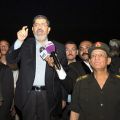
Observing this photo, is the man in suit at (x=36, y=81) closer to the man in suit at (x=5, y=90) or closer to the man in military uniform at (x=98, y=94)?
the man in suit at (x=5, y=90)

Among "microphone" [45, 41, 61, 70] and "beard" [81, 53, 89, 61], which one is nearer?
"microphone" [45, 41, 61, 70]

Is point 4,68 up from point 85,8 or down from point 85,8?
down

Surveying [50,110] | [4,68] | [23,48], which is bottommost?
[50,110]

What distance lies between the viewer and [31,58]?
3250mm

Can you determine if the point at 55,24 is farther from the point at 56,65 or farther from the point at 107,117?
the point at 107,117

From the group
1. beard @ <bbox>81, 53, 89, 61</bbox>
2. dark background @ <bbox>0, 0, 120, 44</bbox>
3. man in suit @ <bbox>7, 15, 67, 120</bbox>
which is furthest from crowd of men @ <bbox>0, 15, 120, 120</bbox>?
dark background @ <bbox>0, 0, 120, 44</bbox>

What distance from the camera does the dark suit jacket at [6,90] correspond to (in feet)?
11.1

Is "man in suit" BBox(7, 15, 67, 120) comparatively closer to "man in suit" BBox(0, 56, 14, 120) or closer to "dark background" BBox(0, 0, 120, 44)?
"man in suit" BBox(0, 56, 14, 120)

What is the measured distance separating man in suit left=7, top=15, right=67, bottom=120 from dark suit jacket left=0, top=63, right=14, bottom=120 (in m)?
0.20

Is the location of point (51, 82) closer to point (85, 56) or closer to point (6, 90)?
point (6, 90)

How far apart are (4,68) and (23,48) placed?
364 millimetres

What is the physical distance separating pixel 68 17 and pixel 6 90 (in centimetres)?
377

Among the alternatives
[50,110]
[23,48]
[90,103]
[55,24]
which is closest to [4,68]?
[23,48]

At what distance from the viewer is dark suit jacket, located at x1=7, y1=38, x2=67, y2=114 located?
10.4 feet
